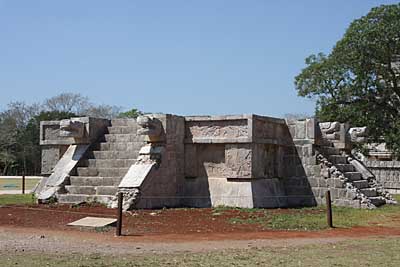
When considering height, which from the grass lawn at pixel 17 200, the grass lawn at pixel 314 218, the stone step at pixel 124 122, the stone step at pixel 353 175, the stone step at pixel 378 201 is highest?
the stone step at pixel 124 122

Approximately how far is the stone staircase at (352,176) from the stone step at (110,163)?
580 centimetres

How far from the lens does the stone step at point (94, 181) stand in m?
15.5

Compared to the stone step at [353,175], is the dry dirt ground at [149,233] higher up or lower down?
lower down

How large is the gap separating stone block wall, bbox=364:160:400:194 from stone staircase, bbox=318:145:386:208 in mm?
10175

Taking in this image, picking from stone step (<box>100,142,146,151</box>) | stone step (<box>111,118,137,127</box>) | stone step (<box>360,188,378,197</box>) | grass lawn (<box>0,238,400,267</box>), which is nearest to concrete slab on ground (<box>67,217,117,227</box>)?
grass lawn (<box>0,238,400,267</box>)

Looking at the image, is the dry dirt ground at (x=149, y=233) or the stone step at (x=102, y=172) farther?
the stone step at (x=102, y=172)

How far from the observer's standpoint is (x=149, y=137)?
15.3 meters

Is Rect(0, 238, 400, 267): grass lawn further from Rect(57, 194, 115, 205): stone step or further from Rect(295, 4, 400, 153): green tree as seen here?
Rect(295, 4, 400, 153): green tree

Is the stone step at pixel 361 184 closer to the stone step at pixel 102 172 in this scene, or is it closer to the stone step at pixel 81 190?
the stone step at pixel 102 172

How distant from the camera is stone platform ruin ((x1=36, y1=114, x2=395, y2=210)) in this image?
49.5 ft

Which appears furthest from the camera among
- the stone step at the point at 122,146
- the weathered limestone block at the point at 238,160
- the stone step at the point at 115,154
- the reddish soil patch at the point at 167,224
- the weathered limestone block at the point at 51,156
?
the weathered limestone block at the point at 51,156

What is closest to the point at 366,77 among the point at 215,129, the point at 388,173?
the point at 388,173

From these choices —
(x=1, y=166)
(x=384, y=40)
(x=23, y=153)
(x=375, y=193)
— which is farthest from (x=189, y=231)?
(x=1, y=166)

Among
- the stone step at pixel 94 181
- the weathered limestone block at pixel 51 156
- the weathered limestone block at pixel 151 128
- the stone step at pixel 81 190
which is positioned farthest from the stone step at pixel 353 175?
the weathered limestone block at pixel 51 156
